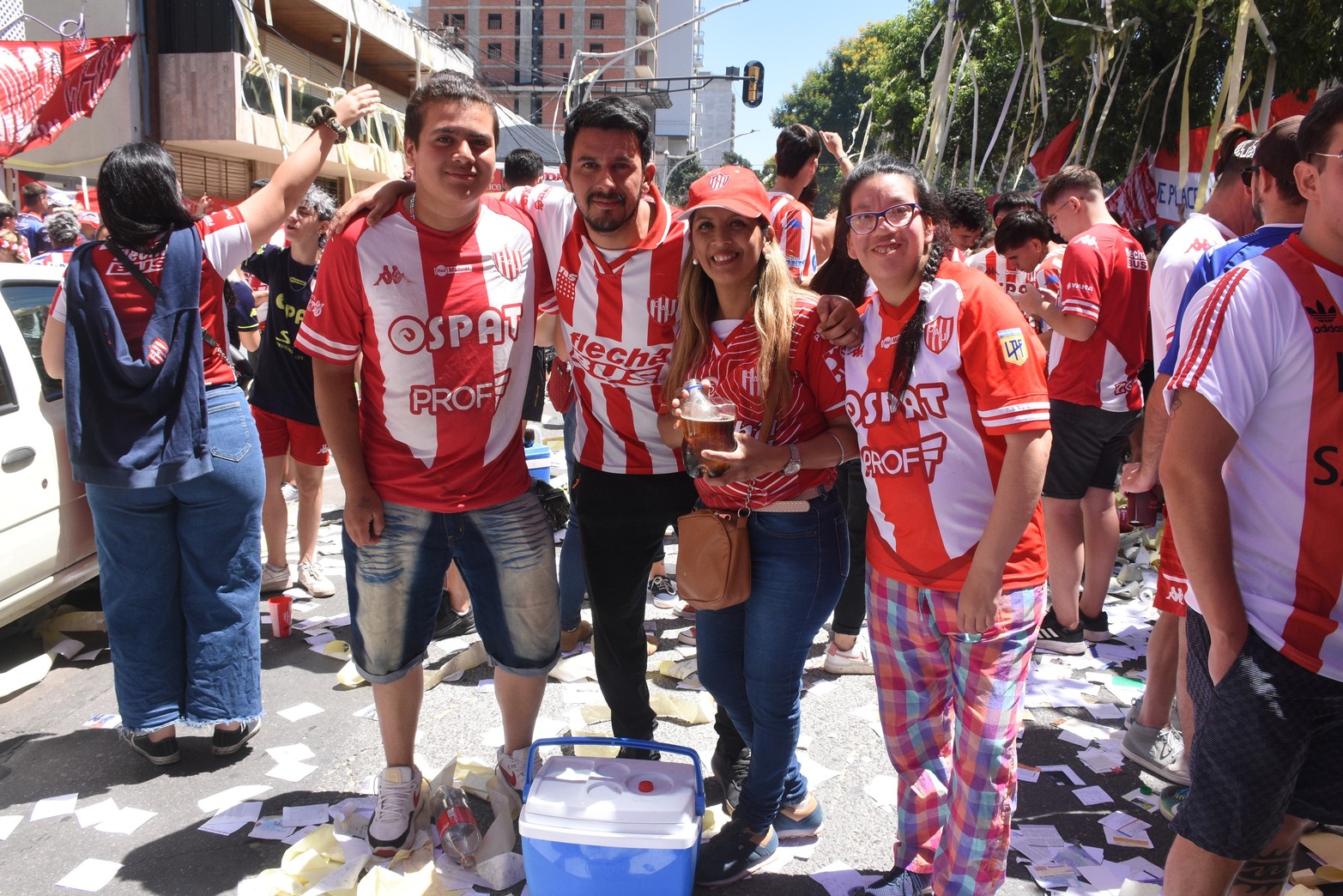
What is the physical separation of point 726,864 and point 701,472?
127cm

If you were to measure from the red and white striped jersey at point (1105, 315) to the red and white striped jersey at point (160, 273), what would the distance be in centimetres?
363

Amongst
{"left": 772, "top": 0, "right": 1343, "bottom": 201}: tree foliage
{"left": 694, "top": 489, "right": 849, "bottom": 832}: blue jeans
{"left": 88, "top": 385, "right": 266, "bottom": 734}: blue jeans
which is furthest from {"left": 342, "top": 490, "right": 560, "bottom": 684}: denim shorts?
{"left": 772, "top": 0, "right": 1343, "bottom": 201}: tree foliage

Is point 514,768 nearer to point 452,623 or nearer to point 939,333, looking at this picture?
point 452,623

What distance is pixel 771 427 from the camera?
2.58 meters

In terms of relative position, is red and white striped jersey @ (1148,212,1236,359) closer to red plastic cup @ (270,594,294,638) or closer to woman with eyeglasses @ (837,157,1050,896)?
woman with eyeglasses @ (837,157,1050,896)

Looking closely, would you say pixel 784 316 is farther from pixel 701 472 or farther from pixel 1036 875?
pixel 1036 875

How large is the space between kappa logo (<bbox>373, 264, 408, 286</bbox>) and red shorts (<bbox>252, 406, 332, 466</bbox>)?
248cm

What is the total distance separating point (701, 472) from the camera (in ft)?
7.97

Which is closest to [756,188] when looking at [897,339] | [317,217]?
[897,339]

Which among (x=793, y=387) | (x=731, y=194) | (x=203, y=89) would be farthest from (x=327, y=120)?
(x=203, y=89)

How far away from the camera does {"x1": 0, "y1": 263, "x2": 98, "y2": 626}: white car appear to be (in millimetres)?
3928

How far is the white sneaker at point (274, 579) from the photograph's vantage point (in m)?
5.26

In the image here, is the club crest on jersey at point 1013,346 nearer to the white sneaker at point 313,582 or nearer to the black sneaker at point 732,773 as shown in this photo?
the black sneaker at point 732,773

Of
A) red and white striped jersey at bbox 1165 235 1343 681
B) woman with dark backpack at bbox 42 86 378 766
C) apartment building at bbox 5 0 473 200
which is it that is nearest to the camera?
red and white striped jersey at bbox 1165 235 1343 681
